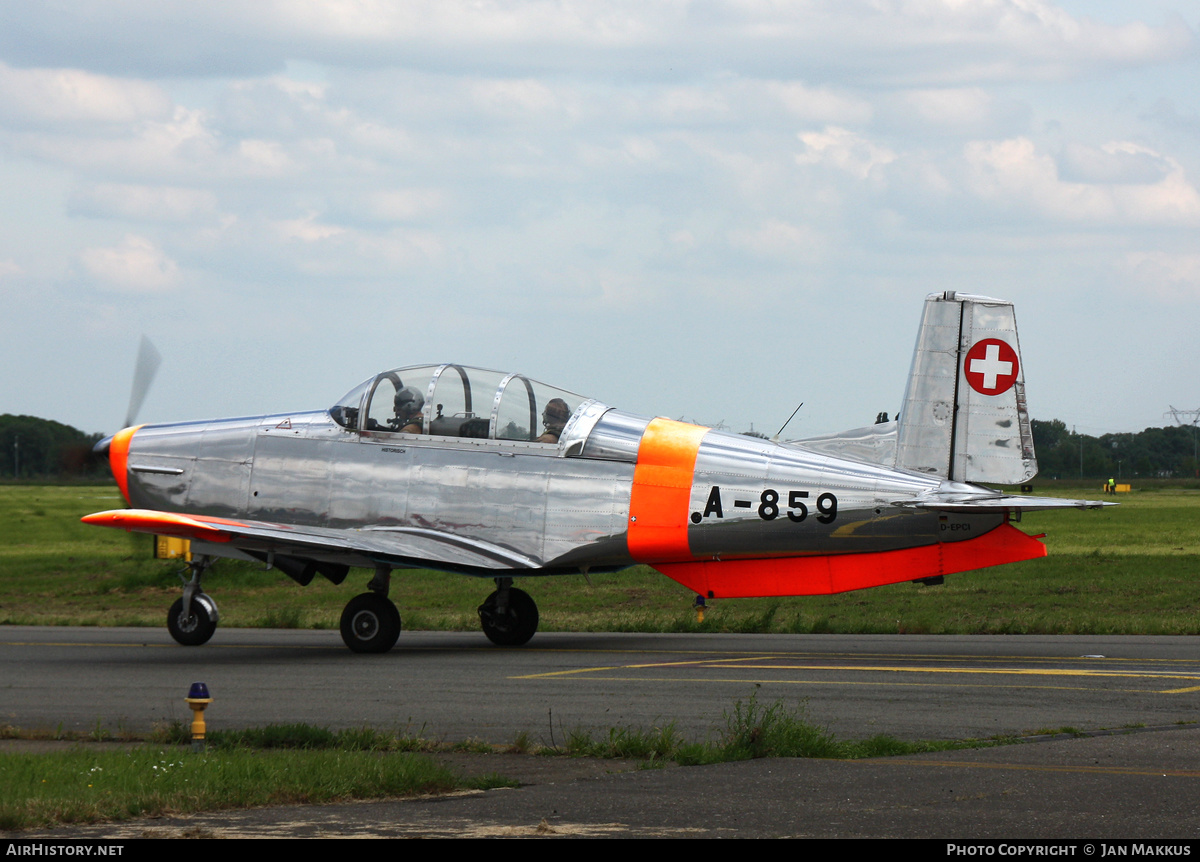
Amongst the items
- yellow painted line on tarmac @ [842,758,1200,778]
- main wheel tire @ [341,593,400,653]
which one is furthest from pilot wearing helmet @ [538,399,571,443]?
yellow painted line on tarmac @ [842,758,1200,778]

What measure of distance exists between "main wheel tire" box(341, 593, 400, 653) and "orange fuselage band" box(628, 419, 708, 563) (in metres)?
3.16

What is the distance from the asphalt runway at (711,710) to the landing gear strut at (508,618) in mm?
266

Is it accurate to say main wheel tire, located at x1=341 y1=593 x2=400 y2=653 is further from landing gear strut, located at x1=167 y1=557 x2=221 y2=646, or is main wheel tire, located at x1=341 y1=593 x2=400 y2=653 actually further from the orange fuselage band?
the orange fuselage band

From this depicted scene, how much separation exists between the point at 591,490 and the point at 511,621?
2.49 meters

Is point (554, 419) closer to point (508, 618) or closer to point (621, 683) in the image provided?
point (508, 618)

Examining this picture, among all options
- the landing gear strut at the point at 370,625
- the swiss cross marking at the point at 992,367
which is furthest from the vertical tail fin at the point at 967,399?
the landing gear strut at the point at 370,625

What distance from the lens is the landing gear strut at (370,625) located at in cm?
1653

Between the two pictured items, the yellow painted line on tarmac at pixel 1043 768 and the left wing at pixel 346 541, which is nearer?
the yellow painted line on tarmac at pixel 1043 768

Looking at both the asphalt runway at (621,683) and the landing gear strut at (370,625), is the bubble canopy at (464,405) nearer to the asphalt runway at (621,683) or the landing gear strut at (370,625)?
the landing gear strut at (370,625)

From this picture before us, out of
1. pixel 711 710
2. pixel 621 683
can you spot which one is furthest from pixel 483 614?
pixel 711 710

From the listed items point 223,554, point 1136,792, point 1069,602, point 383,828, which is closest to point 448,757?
point 383,828

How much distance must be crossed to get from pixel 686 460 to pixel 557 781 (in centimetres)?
800

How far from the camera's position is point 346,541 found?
16.2 metres

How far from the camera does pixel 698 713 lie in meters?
11.2
